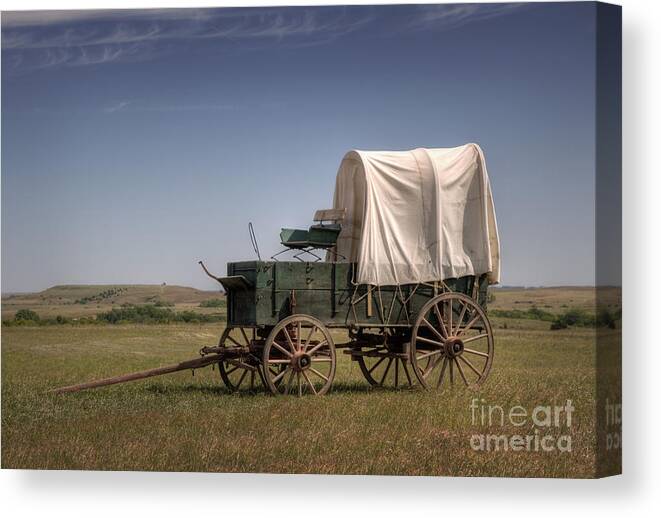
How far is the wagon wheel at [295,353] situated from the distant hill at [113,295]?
3.59 meters

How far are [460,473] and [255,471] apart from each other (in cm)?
240

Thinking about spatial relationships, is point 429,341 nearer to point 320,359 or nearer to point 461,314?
point 461,314

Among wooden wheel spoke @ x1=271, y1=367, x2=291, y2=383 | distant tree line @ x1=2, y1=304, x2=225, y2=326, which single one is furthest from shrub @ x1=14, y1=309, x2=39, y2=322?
wooden wheel spoke @ x1=271, y1=367, x2=291, y2=383

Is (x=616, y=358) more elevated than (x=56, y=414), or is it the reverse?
(x=616, y=358)

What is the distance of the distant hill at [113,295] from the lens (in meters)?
16.9

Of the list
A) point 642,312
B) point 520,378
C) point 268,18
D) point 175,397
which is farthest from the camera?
point 520,378

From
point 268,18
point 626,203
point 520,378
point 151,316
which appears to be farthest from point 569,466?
point 151,316

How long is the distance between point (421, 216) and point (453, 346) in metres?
1.94

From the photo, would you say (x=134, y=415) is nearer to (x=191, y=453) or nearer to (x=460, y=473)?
(x=191, y=453)

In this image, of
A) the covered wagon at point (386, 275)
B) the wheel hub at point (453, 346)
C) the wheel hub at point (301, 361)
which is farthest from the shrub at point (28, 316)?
the wheel hub at point (453, 346)

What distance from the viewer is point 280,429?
521 inches

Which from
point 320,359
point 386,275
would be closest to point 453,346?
point 386,275

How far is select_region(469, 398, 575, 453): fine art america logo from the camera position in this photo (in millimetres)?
12602

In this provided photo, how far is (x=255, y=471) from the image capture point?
12.7 metres
